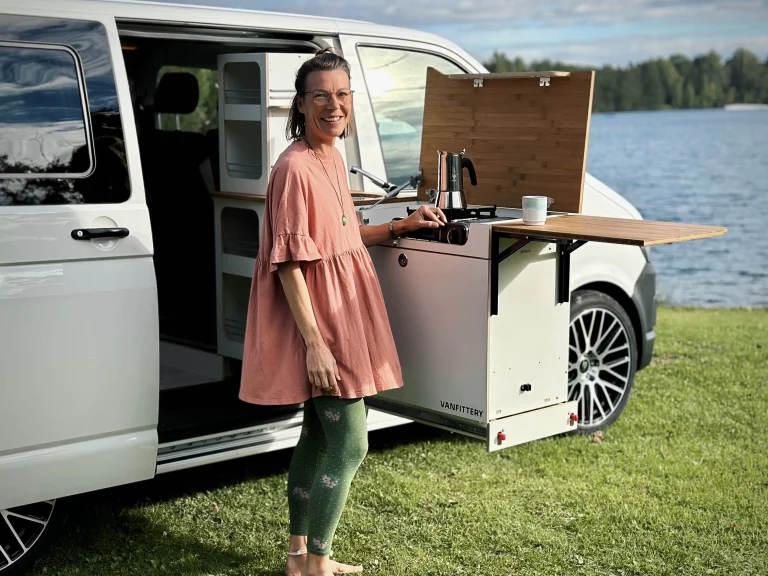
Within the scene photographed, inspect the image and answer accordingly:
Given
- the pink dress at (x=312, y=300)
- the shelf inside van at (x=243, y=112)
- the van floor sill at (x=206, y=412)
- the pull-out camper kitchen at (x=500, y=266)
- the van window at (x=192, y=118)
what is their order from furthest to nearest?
the van window at (x=192, y=118) → the shelf inside van at (x=243, y=112) → the van floor sill at (x=206, y=412) → the pull-out camper kitchen at (x=500, y=266) → the pink dress at (x=312, y=300)

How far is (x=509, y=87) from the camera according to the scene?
14.7ft

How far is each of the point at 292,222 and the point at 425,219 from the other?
2.08ft

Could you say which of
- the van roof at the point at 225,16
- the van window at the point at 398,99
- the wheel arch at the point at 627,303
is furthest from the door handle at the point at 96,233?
the wheel arch at the point at 627,303

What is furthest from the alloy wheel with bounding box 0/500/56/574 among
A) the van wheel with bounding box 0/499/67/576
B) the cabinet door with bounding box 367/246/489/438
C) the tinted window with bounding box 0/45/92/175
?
the cabinet door with bounding box 367/246/489/438

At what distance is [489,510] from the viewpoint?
15.5 ft

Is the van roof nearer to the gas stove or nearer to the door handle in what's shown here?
the door handle

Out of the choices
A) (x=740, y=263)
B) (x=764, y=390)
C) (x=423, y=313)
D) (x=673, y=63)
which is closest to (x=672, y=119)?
(x=673, y=63)

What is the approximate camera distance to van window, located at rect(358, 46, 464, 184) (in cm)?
525

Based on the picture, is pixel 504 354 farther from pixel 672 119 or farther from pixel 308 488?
pixel 672 119

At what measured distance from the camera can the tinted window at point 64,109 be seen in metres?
3.85

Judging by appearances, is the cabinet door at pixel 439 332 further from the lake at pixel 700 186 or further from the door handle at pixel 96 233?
the lake at pixel 700 186

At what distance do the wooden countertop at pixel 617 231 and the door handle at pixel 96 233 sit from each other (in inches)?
54.8

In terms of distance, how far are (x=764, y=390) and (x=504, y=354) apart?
3.51 m

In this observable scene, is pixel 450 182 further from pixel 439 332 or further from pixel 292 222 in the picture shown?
pixel 292 222
